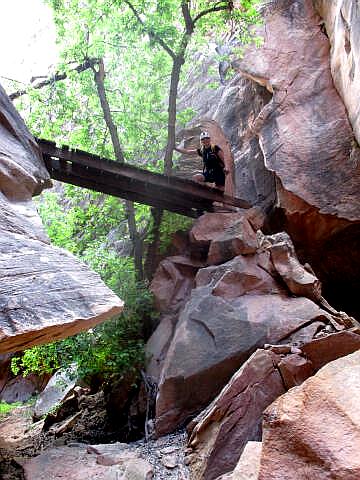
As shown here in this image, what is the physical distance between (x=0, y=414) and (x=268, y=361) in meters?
9.58

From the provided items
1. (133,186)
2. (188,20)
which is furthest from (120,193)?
(188,20)

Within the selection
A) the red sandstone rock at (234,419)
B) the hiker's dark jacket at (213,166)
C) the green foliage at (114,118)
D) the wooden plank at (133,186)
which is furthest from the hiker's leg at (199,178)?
the red sandstone rock at (234,419)

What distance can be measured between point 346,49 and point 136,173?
5895 millimetres

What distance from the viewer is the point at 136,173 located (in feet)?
28.0

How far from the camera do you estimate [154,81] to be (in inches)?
440

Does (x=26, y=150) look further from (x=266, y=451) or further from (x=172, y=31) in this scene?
(x=266, y=451)

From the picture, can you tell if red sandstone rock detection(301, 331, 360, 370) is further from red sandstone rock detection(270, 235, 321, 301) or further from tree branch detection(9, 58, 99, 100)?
tree branch detection(9, 58, 99, 100)

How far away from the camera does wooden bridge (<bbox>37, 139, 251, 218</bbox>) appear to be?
8.09m

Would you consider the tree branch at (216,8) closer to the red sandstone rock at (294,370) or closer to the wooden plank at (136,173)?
the wooden plank at (136,173)

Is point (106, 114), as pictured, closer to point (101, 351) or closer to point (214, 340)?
point (101, 351)

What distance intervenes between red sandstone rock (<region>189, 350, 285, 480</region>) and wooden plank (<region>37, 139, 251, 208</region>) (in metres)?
4.65

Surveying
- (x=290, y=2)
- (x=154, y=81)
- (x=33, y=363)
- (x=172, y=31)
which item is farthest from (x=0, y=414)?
(x=290, y=2)

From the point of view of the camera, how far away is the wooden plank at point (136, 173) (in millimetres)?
7902

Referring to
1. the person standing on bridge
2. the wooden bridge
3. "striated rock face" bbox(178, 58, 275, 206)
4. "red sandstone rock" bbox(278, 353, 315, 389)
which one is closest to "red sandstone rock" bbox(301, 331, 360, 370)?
"red sandstone rock" bbox(278, 353, 315, 389)
